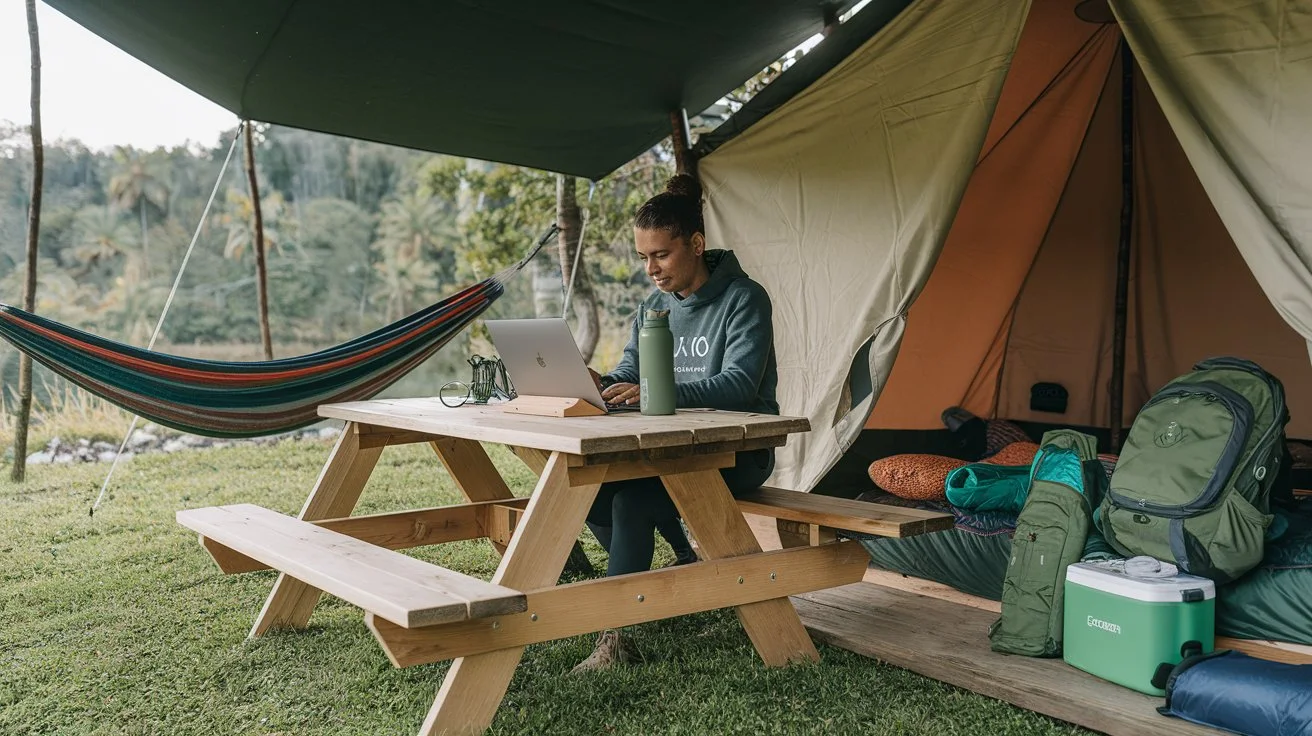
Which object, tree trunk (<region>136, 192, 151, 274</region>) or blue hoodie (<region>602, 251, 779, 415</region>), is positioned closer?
blue hoodie (<region>602, 251, 779, 415</region>)

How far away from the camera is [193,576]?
283 centimetres

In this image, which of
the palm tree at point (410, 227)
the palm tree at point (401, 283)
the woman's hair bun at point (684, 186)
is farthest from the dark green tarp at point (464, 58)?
the palm tree at point (410, 227)

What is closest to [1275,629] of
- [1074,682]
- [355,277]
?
[1074,682]

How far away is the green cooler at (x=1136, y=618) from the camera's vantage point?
66.0 inches

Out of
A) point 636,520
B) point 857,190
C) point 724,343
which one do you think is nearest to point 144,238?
point 857,190

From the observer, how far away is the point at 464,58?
269 cm

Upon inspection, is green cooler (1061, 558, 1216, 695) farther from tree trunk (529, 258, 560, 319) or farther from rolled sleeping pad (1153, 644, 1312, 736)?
tree trunk (529, 258, 560, 319)

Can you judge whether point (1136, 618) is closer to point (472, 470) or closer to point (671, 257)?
point (671, 257)

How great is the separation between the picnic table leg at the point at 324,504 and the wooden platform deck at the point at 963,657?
111 cm

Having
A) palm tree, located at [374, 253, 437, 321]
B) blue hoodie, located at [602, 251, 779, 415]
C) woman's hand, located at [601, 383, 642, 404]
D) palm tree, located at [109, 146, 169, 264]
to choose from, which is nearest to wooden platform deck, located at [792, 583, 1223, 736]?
blue hoodie, located at [602, 251, 779, 415]

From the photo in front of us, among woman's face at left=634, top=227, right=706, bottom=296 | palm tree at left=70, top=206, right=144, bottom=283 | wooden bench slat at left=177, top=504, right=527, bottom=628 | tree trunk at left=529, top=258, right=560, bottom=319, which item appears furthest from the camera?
palm tree at left=70, top=206, right=144, bottom=283

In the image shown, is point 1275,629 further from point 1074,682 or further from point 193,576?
point 193,576

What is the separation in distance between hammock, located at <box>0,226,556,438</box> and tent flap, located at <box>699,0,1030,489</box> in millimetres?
1094

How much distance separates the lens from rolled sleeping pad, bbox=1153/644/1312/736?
1.46 metres
